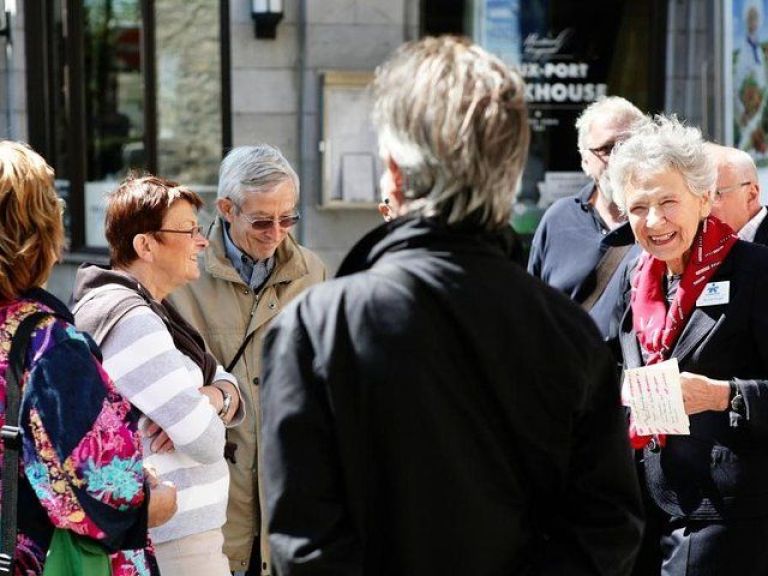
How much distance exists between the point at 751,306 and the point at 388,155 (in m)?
1.57

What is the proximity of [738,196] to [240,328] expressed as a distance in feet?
5.76

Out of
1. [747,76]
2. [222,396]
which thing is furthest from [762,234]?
[747,76]

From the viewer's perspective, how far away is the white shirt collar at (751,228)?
14.6ft

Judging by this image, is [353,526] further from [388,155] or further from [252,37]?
[252,37]

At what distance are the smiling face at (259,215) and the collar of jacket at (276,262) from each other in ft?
0.18

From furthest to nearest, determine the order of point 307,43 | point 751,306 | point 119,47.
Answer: point 119,47
point 307,43
point 751,306

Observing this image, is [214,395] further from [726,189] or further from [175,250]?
[726,189]

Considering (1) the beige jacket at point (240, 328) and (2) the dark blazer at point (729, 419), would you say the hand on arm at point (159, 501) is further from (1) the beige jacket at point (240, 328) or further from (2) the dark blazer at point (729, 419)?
(2) the dark blazer at point (729, 419)

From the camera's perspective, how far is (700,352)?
11.4 ft

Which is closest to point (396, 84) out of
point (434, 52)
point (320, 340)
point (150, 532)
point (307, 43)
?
point (434, 52)

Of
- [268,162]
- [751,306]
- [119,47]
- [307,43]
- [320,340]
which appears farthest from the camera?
[119,47]

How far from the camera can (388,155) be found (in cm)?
220

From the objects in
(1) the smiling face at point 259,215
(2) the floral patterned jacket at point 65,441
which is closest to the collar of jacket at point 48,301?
(2) the floral patterned jacket at point 65,441

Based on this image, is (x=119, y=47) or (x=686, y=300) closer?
(x=686, y=300)
